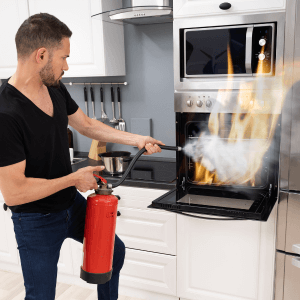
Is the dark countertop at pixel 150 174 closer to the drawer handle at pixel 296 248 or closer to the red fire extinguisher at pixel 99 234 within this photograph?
the red fire extinguisher at pixel 99 234

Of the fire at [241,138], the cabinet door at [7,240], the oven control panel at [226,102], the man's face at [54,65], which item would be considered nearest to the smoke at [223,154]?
the fire at [241,138]

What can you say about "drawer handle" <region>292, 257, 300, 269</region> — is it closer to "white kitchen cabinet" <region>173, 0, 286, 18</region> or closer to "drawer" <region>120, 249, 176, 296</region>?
"drawer" <region>120, 249, 176, 296</region>

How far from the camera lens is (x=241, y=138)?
1.88m

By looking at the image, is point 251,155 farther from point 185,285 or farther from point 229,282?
point 185,285

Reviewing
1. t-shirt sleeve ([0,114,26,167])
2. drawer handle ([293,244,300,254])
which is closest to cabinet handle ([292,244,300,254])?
drawer handle ([293,244,300,254])

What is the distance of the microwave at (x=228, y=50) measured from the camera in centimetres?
169

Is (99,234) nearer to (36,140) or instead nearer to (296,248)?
(36,140)

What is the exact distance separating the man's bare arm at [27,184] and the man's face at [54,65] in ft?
1.18

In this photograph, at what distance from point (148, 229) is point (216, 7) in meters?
1.26

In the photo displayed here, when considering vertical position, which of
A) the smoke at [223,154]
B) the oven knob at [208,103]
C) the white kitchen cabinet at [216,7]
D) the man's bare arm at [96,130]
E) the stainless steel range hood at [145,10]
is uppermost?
the stainless steel range hood at [145,10]

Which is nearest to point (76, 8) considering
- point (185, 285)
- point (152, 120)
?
point (152, 120)

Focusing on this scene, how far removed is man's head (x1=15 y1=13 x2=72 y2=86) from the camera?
1435mm

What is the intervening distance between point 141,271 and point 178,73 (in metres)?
1.20

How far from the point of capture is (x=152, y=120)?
265 cm
